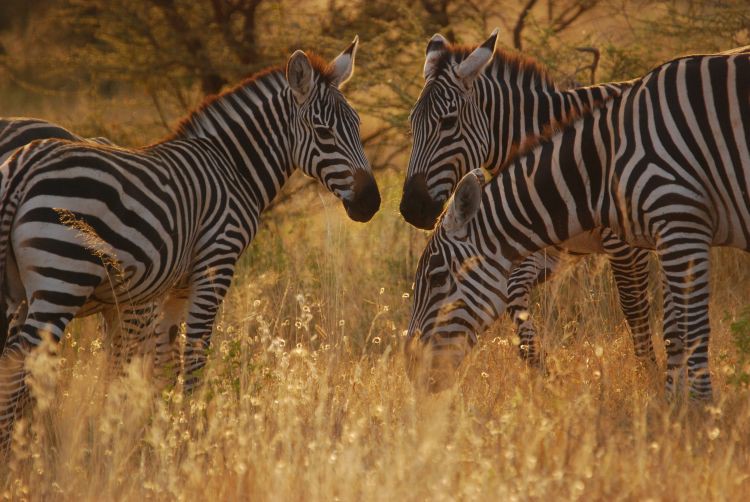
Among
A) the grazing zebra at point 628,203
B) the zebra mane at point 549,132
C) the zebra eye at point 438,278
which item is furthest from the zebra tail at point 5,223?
the zebra mane at point 549,132

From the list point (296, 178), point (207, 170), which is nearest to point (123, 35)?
point (296, 178)

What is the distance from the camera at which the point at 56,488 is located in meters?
4.14

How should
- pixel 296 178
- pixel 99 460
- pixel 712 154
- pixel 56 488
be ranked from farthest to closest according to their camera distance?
pixel 296 178, pixel 712 154, pixel 99 460, pixel 56 488

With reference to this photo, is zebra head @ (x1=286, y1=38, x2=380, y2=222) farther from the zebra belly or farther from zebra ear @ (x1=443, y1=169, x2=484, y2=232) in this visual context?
the zebra belly

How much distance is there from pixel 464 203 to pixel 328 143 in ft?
4.13

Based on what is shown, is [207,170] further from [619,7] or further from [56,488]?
[619,7]

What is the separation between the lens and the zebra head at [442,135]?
263 inches

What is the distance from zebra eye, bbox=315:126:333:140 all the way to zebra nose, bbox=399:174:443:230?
0.73 m

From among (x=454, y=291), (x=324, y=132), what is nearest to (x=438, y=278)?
(x=454, y=291)

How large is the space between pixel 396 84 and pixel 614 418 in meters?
5.85

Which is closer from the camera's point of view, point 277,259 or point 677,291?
point 677,291

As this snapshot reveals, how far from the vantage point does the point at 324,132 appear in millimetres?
6277

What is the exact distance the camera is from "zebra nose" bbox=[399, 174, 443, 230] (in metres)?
6.66

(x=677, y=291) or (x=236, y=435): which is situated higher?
(x=677, y=291)
